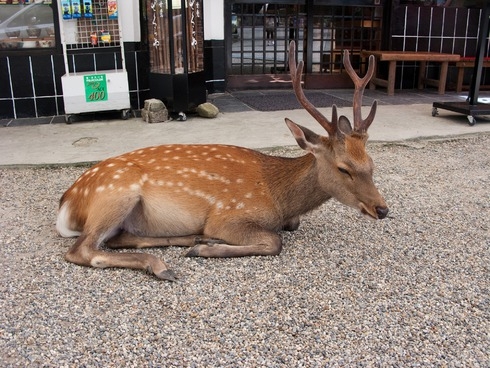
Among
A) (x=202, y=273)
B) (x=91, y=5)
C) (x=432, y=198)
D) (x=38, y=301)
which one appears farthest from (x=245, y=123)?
(x=38, y=301)

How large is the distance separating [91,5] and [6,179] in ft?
9.16

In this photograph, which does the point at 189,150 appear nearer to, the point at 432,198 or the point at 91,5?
the point at 432,198

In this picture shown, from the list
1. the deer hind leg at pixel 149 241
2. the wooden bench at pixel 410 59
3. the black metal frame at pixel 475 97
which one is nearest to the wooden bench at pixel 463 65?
the wooden bench at pixel 410 59

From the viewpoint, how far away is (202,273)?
2738mm

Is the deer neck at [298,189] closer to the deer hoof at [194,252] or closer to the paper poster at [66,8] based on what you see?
the deer hoof at [194,252]

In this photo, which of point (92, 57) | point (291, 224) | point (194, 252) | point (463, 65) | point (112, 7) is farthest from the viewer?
point (463, 65)

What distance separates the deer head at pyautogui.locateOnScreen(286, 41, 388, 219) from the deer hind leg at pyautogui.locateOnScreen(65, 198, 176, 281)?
0.99m

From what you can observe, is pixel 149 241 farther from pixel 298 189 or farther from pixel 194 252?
pixel 298 189

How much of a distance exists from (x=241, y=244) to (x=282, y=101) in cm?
503

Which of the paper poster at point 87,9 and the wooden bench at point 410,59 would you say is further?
the wooden bench at point 410,59

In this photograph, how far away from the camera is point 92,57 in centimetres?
658

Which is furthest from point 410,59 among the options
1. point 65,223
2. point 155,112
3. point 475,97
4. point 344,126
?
point 65,223

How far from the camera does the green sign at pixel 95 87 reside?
6145 mm

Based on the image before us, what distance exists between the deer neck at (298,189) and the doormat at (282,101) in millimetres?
4077
